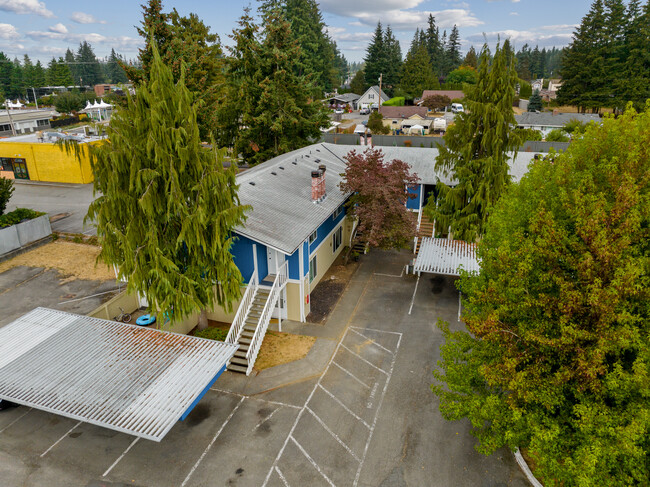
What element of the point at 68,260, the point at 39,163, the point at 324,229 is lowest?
the point at 68,260

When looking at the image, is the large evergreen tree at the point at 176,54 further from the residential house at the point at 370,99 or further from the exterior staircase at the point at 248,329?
the residential house at the point at 370,99

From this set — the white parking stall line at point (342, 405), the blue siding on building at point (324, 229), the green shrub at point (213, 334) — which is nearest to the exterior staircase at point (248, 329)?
the green shrub at point (213, 334)

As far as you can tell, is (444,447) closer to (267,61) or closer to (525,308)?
(525,308)

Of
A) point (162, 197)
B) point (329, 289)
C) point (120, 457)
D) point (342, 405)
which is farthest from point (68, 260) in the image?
point (342, 405)

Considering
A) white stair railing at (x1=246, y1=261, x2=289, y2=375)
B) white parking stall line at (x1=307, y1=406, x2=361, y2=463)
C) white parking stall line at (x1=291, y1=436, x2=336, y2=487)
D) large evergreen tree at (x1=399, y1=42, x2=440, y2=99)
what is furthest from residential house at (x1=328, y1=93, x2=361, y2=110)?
white parking stall line at (x1=291, y1=436, x2=336, y2=487)

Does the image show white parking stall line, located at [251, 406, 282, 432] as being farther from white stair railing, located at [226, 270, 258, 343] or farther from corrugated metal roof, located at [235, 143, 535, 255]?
corrugated metal roof, located at [235, 143, 535, 255]

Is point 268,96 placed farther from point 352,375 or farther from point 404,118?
point 404,118
